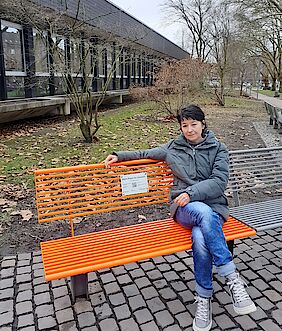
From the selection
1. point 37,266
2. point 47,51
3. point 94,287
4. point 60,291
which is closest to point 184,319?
point 94,287

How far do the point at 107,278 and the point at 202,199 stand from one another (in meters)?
1.10

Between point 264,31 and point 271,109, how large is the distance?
1009 cm

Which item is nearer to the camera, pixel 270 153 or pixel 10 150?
pixel 270 153

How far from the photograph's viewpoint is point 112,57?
701 inches

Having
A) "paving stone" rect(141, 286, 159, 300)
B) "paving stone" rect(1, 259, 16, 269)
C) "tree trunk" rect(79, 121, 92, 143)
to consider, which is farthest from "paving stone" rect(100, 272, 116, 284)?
"tree trunk" rect(79, 121, 92, 143)

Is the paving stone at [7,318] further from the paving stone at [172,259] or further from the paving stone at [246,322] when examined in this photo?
the paving stone at [246,322]

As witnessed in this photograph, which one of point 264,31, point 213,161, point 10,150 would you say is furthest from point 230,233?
point 264,31

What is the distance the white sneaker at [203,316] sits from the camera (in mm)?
2586

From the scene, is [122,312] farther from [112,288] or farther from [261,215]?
[261,215]

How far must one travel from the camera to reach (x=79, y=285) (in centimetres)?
285

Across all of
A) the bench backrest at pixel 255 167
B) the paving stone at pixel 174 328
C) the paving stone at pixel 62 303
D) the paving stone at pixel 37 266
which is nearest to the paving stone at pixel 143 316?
the paving stone at pixel 174 328

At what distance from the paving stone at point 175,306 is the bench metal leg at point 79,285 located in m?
0.67

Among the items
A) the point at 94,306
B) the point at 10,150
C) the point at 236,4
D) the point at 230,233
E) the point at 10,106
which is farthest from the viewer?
the point at 236,4

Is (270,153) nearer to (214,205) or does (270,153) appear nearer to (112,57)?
(214,205)
